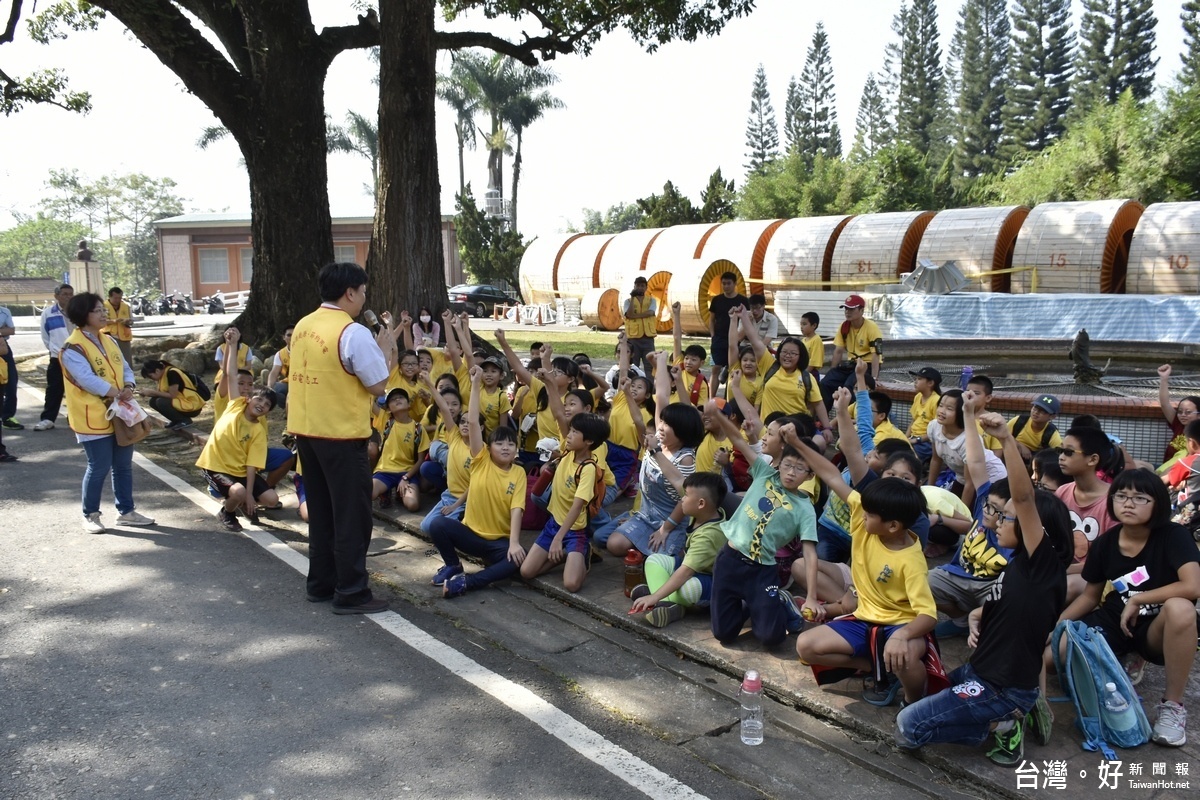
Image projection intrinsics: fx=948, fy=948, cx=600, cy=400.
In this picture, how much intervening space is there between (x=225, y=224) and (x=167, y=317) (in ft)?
30.7

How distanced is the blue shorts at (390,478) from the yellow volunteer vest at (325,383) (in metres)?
2.54

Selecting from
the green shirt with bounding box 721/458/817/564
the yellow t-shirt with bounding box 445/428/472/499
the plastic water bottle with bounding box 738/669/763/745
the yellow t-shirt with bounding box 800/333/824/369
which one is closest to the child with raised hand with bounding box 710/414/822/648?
the green shirt with bounding box 721/458/817/564

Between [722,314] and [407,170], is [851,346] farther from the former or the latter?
[407,170]

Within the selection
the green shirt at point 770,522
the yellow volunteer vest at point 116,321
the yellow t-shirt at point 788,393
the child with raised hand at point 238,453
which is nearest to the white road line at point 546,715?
the green shirt at point 770,522

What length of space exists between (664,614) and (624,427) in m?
2.63

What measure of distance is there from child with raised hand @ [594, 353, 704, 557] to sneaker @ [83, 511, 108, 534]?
384cm

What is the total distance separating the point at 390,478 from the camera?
26.1 feet

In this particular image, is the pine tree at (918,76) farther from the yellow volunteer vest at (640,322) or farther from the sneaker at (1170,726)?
the sneaker at (1170,726)

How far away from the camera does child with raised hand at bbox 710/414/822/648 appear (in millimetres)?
4934

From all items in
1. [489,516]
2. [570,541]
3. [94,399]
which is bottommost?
[570,541]

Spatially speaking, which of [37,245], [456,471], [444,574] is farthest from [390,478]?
[37,245]

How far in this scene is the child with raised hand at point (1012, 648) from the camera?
3.74m

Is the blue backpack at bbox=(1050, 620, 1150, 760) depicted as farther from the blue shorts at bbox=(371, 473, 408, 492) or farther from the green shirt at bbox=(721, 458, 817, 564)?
the blue shorts at bbox=(371, 473, 408, 492)

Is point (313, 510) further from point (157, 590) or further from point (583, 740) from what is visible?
point (583, 740)
